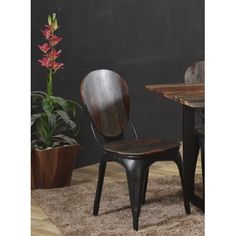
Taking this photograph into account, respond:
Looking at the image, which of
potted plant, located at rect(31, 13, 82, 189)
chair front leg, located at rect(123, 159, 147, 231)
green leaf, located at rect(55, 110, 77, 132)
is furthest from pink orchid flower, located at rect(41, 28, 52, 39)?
chair front leg, located at rect(123, 159, 147, 231)

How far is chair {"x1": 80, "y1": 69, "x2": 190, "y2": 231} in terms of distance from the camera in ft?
10.7

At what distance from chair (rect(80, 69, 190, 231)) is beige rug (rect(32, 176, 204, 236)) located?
0.30 ft

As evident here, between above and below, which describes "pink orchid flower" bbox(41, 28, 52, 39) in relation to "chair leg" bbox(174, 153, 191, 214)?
above

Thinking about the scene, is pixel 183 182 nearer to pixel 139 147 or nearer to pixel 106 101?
pixel 139 147

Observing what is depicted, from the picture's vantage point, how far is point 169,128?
5.88m

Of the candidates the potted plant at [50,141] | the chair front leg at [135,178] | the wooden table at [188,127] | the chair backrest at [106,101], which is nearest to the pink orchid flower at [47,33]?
the potted plant at [50,141]

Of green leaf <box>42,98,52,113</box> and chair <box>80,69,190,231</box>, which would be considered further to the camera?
green leaf <box>42,98,52,113</box>

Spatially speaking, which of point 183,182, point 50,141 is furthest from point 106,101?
point 50,141

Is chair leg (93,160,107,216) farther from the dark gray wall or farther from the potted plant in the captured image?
the dark gray wall

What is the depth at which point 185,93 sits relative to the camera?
3.50 meters

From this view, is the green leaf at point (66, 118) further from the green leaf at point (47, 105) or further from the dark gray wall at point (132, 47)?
the dark gray wall at point (132, 47)

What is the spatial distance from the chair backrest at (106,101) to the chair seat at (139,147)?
107mm
